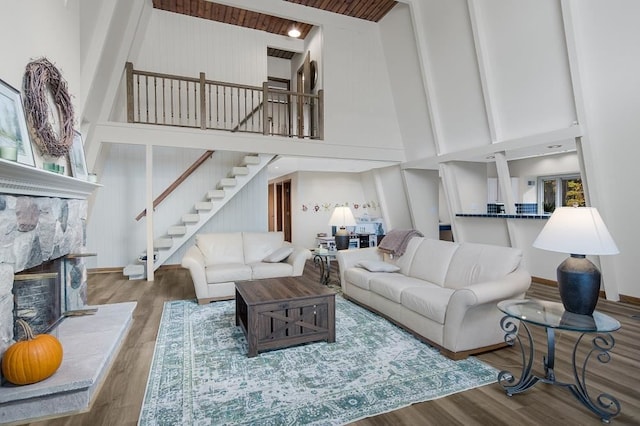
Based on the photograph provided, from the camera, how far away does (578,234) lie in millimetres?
2072

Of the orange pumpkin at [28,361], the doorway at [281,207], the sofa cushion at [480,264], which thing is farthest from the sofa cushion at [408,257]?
the doorway at [281,207]

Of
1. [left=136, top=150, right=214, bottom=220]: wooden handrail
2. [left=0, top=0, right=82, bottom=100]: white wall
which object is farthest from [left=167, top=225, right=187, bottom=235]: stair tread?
[left=0, top=0, right=82, bottom=100]: white wall

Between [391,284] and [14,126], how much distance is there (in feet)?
10.9

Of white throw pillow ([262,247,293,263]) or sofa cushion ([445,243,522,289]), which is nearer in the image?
sofa cushion ([445,243,522,289])

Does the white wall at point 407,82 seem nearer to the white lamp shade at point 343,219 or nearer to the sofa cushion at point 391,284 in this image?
the white lamp shade at point 343,219

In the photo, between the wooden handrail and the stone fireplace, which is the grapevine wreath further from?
the wooden handrail

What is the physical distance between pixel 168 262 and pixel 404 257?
15.3 ft

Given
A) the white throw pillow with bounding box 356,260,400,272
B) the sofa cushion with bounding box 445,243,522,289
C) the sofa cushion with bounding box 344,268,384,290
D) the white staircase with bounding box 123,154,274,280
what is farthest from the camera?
the white staircase with bounding box 123,154,274,280

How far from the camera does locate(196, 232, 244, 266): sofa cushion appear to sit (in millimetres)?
4676

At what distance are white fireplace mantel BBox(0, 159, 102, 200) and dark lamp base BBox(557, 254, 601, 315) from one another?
132 inches

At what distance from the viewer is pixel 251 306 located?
8.80 ft

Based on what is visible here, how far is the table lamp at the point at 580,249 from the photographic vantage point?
2029 millimetres

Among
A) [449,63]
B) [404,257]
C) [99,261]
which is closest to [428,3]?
[449,63]

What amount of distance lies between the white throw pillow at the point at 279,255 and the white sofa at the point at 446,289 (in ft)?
2.92
